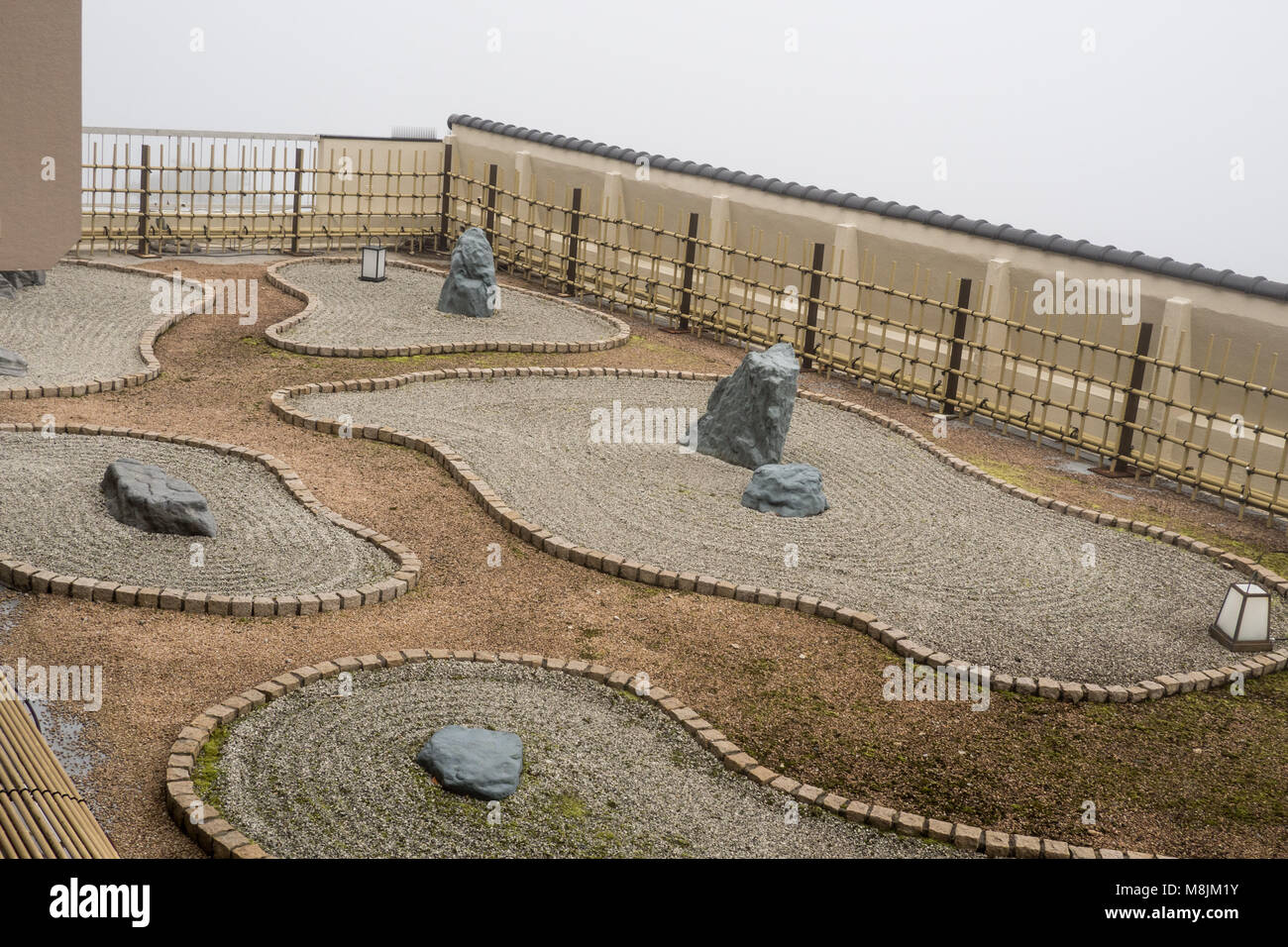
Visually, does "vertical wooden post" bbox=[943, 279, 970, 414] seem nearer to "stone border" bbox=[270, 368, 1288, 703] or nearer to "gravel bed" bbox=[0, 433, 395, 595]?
"stone border" bbox=[270, 368, 1288, 703]

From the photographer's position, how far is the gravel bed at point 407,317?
44.1ft

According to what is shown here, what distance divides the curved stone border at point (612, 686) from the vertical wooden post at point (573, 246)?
424 inches

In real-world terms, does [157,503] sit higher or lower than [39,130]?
lower

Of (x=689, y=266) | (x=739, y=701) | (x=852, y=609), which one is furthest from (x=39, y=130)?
(x=689, y=266)

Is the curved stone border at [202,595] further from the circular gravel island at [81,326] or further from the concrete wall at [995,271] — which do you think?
the concrete wall at [995,271]

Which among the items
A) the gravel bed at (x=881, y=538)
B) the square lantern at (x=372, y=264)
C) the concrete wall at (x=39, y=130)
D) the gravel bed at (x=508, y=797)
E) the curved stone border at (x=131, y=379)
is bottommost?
the gravel bed at (x=508, y=797)

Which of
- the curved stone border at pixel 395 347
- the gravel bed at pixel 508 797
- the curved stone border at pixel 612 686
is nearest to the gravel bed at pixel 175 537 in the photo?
the curved stone border at pixel 612 686

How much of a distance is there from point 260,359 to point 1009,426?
7.19m

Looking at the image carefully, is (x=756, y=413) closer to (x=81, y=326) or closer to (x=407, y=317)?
(x=407, y=317)

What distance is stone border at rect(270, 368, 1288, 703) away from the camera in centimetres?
715

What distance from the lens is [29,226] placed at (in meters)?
2.40

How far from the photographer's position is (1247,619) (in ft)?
25.6

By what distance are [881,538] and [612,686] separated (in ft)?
10.1

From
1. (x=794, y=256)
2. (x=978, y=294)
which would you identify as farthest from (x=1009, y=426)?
(x=794, y=256)
